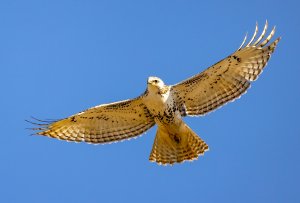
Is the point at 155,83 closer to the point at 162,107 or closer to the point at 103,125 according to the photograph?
the point at 162,107

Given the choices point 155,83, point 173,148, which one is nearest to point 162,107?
point 155,83

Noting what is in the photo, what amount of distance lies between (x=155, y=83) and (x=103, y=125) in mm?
1921

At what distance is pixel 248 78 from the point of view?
22.7 meters

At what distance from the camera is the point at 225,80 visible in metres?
22.8

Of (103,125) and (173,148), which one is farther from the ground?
(103,125)

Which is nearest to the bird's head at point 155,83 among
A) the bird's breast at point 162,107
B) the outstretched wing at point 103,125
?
the bird's breast at point 162,107

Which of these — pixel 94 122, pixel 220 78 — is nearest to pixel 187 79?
pixel 220 78

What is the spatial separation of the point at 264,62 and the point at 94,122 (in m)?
3.65

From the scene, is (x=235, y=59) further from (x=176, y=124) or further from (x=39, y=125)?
(x=39, y=125)

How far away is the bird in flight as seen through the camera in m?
22.5

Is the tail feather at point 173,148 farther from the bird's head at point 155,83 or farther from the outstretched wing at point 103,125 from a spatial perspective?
the bird's head at point 155,83

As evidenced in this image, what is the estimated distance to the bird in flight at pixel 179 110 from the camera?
22.5 metres

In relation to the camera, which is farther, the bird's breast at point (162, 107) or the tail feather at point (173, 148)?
the tail feather at point (173, 148)

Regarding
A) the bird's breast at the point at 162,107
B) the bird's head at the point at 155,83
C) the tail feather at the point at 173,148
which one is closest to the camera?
the bird's head at the point at 155,83
